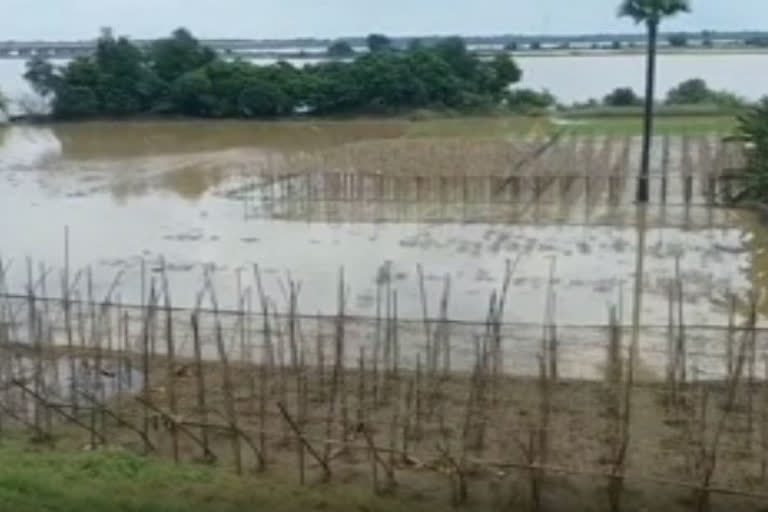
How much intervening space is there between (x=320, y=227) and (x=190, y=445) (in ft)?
35.6

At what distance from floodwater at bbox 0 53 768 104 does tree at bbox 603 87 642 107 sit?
2254mm

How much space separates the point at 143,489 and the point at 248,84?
36143 mm

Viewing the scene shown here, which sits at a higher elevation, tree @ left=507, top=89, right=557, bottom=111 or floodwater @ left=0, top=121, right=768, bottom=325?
tree @ left=507, top=89, right=557, bottom=111

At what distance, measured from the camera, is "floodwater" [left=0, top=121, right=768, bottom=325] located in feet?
46.2

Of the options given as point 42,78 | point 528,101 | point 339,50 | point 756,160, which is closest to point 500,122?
point 528,101

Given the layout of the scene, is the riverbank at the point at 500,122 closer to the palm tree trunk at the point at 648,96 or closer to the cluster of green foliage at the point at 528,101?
the cluster of green foliage at the point at 528,101

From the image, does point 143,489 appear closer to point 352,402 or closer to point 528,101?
point 352,402

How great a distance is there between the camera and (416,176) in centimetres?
2305

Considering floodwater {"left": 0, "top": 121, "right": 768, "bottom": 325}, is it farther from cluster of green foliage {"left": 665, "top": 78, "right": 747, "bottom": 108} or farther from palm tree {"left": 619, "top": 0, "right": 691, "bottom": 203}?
cluster of green foliage {"left": 665, "top": 78, "right": 747, "bottom": 108}

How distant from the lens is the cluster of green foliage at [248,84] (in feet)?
141

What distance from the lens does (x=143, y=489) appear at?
7367 millimetres

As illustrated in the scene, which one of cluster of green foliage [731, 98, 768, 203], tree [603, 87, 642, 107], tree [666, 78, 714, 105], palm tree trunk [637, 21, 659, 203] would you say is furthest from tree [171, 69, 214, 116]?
cluster of green foliage [731, 98, 768, 203]

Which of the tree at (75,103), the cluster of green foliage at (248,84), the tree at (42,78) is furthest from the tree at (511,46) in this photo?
the tree at (75,103)

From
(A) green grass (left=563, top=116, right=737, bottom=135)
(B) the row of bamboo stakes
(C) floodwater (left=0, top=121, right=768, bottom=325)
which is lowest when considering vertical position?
(C) floodwater (left=0, top=121, right=768, bottom=325)
